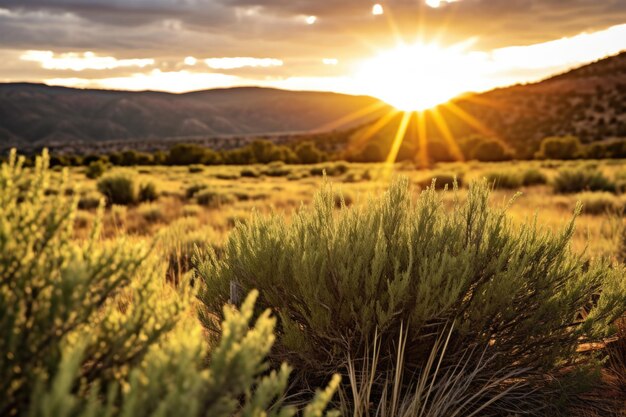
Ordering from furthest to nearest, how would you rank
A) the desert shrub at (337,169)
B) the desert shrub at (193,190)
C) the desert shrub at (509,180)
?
the desert shrub at (337,169) < the desert shrub at (509,180) < the desert shrub at (193,190)

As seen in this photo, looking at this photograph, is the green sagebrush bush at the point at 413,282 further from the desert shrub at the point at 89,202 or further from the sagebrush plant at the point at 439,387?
the desert shrub at the point at 89,202

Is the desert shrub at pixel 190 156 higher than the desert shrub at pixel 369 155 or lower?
lower

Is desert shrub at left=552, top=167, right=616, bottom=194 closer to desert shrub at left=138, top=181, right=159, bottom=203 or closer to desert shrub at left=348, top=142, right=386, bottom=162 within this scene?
desert shrub at left=138, top=181, right=159, bottom=203

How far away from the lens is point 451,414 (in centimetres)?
Result: 321

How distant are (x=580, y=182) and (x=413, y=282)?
14.6 m

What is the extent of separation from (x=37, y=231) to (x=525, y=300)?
2859 mm

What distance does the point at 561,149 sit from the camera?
34281 millimetres

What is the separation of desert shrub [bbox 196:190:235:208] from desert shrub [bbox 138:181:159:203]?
1.35 metres

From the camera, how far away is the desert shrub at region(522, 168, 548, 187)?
61.8 feet

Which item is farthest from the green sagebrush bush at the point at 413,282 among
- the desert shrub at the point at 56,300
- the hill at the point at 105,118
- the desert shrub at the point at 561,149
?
the hill at the point at 105,118

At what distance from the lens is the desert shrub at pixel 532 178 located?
18828mm

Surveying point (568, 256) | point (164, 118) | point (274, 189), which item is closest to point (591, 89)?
point (274, 189)

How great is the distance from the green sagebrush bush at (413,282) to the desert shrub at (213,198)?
11.2m

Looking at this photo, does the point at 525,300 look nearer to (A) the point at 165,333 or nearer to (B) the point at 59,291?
(A) the point at 165,333
